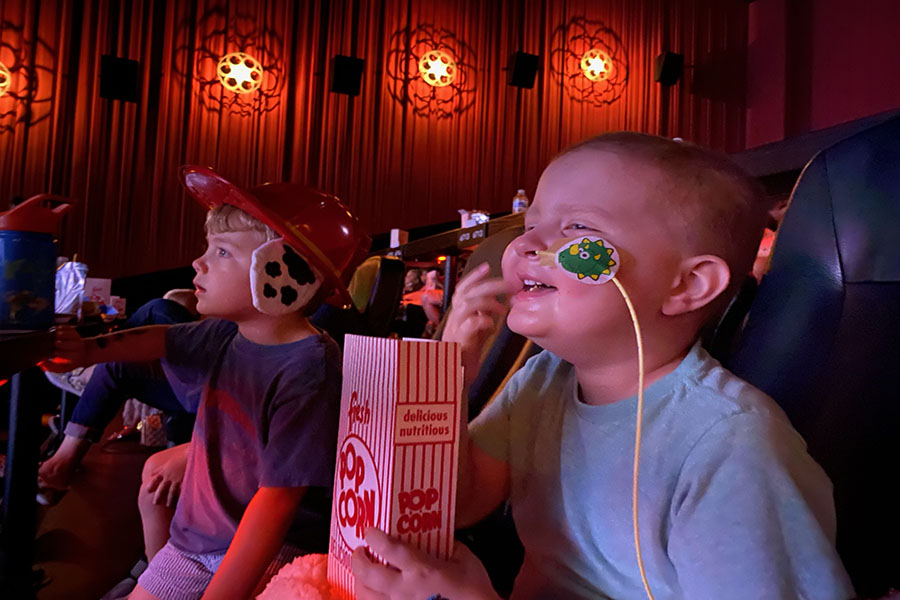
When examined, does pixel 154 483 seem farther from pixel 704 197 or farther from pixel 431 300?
pixel 431 300

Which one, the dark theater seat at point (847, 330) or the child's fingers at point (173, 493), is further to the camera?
the child's fingers at point (173, 493)

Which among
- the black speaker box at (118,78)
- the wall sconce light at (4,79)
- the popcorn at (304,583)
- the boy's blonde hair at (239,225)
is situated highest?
the black speaker box at (118,78)

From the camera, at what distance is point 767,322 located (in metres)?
0.68

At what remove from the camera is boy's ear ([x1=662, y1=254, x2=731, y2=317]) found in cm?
66

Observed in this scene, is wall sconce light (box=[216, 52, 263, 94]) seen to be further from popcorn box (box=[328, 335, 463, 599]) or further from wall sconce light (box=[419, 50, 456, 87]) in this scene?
popcorn box (box=[328, 335, 463, 599])

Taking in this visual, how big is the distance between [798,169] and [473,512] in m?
0.67

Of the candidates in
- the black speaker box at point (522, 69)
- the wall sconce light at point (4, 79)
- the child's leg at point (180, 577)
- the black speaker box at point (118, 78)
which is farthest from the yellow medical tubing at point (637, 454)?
the black speaker box at point (522, 69)

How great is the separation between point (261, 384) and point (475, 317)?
0.47 metres

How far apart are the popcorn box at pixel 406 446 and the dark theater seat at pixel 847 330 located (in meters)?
0.36

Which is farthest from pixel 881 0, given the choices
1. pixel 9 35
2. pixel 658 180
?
pixel 9 35

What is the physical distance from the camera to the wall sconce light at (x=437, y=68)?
660cm

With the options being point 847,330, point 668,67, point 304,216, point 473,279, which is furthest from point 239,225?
point 668,67

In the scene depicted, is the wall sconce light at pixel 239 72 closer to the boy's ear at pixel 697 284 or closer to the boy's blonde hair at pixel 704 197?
the boy's blonde hair at pixel 704 197

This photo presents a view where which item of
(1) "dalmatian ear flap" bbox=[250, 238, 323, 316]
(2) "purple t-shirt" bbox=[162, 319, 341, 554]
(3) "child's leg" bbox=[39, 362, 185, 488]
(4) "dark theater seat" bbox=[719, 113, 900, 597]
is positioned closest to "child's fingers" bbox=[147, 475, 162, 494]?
(2) "purple t-shirt" bbox=[162, 319, 341, 554]
